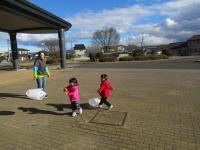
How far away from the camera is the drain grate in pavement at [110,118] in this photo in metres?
5.72

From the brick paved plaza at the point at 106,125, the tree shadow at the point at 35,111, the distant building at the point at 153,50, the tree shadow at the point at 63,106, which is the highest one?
the distant building at the point at 153,50

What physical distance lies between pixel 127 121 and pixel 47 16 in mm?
15532

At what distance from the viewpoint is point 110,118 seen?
6.05 meters

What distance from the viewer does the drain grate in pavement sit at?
572 cm

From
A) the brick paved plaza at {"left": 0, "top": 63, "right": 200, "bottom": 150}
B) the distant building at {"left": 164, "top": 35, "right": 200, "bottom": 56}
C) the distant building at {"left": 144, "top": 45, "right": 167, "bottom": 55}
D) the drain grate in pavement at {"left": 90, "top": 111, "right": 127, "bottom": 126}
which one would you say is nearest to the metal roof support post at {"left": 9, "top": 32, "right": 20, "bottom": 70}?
the brick paved plaza at {"left": 0, "top": 63, "right": 200, "bottom": 150}

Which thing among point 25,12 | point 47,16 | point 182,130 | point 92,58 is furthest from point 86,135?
point 92,58

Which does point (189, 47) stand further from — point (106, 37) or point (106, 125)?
point (106, 125)

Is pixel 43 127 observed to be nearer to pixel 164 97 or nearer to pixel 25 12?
pixel 164 97

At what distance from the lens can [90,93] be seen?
31.8ft

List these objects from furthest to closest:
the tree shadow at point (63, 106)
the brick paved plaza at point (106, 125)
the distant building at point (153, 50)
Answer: the distant building at point (153, 50), the tree shadow at point (63, 106), the brick paved plaza at point (106, 125)

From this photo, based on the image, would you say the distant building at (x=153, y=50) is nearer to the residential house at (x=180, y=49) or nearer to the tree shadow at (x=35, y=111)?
the residential house at (x=180, y=49)

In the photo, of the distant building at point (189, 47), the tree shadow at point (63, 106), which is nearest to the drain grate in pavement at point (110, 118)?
the tree shadow at point (63, 106)

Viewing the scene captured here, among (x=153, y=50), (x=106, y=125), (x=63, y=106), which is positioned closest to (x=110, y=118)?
(x=106, y=125)

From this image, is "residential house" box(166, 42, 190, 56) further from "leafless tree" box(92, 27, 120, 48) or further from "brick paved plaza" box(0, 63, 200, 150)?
"brick paved plaza" box(0, 63, 200, 150)
